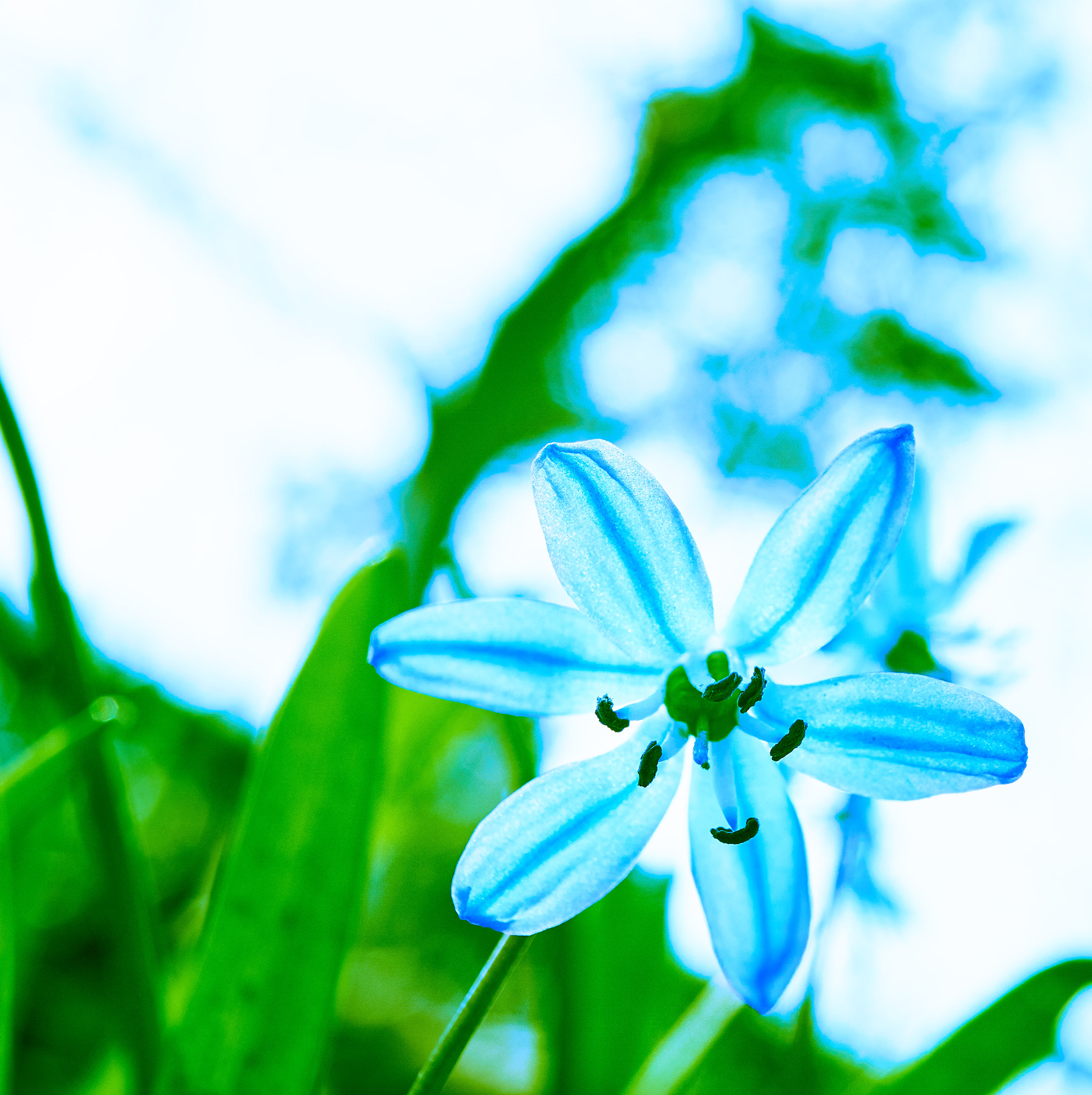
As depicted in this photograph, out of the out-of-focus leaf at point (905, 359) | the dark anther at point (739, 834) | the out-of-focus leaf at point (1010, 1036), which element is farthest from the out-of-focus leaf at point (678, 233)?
the dark anther at point (739, 834)

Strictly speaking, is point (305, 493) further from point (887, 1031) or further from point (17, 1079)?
point (887, 1031)

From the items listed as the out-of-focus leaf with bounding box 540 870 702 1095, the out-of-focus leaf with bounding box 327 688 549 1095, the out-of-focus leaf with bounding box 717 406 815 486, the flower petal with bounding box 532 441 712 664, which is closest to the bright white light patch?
the out-of-focus leaf with bounding box 717 406 815 486

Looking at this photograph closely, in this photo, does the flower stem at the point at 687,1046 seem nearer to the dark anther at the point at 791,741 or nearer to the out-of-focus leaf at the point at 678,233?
the dark anther at the point at 791,741

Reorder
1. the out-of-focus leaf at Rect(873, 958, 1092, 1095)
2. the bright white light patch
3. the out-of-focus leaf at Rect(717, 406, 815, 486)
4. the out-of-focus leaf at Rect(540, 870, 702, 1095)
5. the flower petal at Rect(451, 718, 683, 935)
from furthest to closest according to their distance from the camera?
1. the bright white light patch
2. the out-of-focus leaf at Rect(717, 406, 815, 486)
3. the out-of-focus leaf at Rect(540, 870, 702, 1095)
4. the out-of-focus leaf at Rect(873, 958, 1092, 1095)
5. the flower petal at Rect(451, 718, 683, 935)

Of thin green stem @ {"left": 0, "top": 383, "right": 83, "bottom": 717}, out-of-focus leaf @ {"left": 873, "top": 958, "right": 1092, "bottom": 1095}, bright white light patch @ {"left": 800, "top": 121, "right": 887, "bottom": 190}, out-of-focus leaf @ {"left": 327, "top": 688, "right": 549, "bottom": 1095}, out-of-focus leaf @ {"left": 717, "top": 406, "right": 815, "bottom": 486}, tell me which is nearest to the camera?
thin green stem @ {"left": 0, "top": 383, "right": 83, "bottom": 717}

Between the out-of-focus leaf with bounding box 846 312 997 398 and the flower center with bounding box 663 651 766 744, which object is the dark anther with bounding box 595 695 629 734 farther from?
the out-of-focus leaf with bounding box 846 312 997 398

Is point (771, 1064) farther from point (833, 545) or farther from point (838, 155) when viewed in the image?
point (838, 155)

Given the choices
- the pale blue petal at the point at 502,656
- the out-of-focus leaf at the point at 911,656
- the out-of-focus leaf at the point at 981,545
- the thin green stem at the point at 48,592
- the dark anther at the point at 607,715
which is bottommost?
the out-of-focus leaf at the point at 911,656
